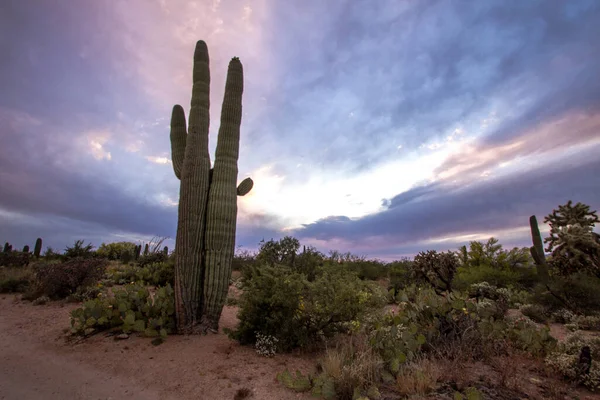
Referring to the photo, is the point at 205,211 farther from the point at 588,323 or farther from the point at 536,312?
the point at 588,323

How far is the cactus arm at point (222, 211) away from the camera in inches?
266

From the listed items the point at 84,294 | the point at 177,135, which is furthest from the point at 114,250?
the point at 177,135

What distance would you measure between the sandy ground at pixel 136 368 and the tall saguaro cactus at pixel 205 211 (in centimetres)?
68

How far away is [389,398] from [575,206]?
36.6 ft

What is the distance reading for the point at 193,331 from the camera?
21.3 feet

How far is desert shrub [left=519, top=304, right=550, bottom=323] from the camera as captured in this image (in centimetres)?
841

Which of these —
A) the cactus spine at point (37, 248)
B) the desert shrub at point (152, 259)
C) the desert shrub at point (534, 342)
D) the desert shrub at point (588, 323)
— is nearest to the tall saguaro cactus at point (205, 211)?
the desert shrub at point (534, 342)

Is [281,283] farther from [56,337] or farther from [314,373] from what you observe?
[56,337]

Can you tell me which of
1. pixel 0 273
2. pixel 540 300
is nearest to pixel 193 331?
pixel 540 300

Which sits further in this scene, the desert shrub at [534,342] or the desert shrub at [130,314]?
the desert shrub at [130,314]

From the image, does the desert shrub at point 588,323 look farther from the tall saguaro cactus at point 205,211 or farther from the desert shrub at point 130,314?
the desert shrub at point 130,314

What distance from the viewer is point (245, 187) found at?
7.99 meters

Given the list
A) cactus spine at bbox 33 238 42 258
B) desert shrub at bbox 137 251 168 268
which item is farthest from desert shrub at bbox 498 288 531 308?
cactus spine at bbox 33 238 42 258

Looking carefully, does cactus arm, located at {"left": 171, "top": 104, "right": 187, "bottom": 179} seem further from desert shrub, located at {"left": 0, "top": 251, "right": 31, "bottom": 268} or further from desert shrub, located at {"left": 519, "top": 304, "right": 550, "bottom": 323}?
desert shrub, located at {"left": 0, "top": 251, "right": 31, "bottom": 268}
